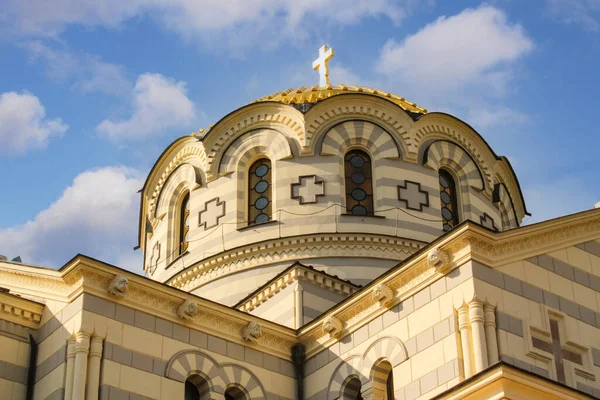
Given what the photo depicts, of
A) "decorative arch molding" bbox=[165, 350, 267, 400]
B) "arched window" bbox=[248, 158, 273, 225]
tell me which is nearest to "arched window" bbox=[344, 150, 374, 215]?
"arched window" bbox=[248, 158, 273, 225]

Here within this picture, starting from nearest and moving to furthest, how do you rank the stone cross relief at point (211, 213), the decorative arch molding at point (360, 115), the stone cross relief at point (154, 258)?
1. the stone cross relief at point (211, 213)
2. the decorative arch molding at point (360, 115)
3. the stone cross relief at point (154, 258)

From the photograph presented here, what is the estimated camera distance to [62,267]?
22.5 metres

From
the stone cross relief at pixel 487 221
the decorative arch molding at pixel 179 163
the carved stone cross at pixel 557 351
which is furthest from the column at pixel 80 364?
the stone cross relief at pixel 487 221

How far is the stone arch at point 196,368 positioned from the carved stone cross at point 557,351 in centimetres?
584

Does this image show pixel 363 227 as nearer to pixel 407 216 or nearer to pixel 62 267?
pixel 407 216

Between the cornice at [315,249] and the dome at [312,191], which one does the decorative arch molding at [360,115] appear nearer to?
the dome at [312,191]

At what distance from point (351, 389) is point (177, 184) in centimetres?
1137

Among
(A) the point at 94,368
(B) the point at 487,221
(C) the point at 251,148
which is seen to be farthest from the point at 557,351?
(C) the point at 251,148

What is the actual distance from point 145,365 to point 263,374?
8.91 feet

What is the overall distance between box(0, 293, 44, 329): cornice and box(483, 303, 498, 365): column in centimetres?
799

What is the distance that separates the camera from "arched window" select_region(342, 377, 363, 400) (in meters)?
23.3

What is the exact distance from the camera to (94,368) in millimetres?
21422

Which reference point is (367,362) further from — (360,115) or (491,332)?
(360,115)

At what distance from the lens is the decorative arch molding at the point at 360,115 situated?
31906 millimetres
